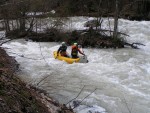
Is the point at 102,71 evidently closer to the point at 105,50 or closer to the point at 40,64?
the point at 40,64

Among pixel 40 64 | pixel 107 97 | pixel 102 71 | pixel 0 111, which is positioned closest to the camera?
pixel 0 111

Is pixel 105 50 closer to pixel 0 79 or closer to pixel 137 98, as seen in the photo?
pixel 137 98

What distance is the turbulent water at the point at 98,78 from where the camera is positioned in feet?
27.2

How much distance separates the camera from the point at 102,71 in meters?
11.8

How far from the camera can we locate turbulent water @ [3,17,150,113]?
8.29 m

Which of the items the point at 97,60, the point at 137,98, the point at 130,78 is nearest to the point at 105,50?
the point at 97,60

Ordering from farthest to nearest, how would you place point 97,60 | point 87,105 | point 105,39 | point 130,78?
point 105,39 < point 97,60 < point 130,78 < point 87,105

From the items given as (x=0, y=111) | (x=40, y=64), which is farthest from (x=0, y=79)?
(x=40, y=64)

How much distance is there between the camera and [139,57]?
13.9 meters

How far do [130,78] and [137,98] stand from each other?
2.00 m

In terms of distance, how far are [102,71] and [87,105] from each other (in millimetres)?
3920

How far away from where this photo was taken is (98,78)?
10781 millimetres

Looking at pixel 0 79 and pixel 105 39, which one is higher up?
pixel 0 79

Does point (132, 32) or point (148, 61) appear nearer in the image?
point (148, 61)
